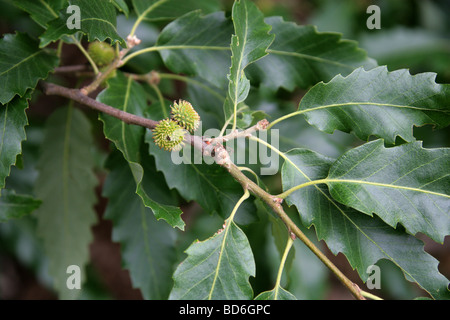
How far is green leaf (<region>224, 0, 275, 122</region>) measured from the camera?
0.64 m

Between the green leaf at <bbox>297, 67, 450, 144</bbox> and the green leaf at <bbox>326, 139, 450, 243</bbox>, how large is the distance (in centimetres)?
4

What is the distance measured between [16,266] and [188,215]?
712 mm

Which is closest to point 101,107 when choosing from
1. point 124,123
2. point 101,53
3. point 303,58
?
point 124,123

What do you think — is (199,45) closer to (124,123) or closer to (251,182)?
(124,123)

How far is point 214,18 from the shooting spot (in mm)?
794

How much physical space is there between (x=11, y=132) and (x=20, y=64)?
12cm

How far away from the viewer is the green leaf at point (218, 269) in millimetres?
610

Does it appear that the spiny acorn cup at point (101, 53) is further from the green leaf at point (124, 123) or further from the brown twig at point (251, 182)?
the brown twig at point (251, 182)

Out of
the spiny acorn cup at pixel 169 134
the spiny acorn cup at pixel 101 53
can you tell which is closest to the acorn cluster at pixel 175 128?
the spiny acorn cup at pixel 169 134

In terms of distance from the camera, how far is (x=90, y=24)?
2.04 feet

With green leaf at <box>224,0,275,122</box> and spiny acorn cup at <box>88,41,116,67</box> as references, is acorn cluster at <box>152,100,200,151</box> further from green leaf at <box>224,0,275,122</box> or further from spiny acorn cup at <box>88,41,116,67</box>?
spiny acorn cup at <box>88,41,116,67</box>

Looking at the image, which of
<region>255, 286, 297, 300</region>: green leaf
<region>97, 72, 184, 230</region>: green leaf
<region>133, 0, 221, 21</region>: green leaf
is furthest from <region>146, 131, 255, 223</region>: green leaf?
<region>133, 0, 221, 21</region>: green leaf

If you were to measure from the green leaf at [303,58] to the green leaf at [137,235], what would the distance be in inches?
13.5

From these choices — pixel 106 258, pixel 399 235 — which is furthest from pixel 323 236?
pixel 106 258
